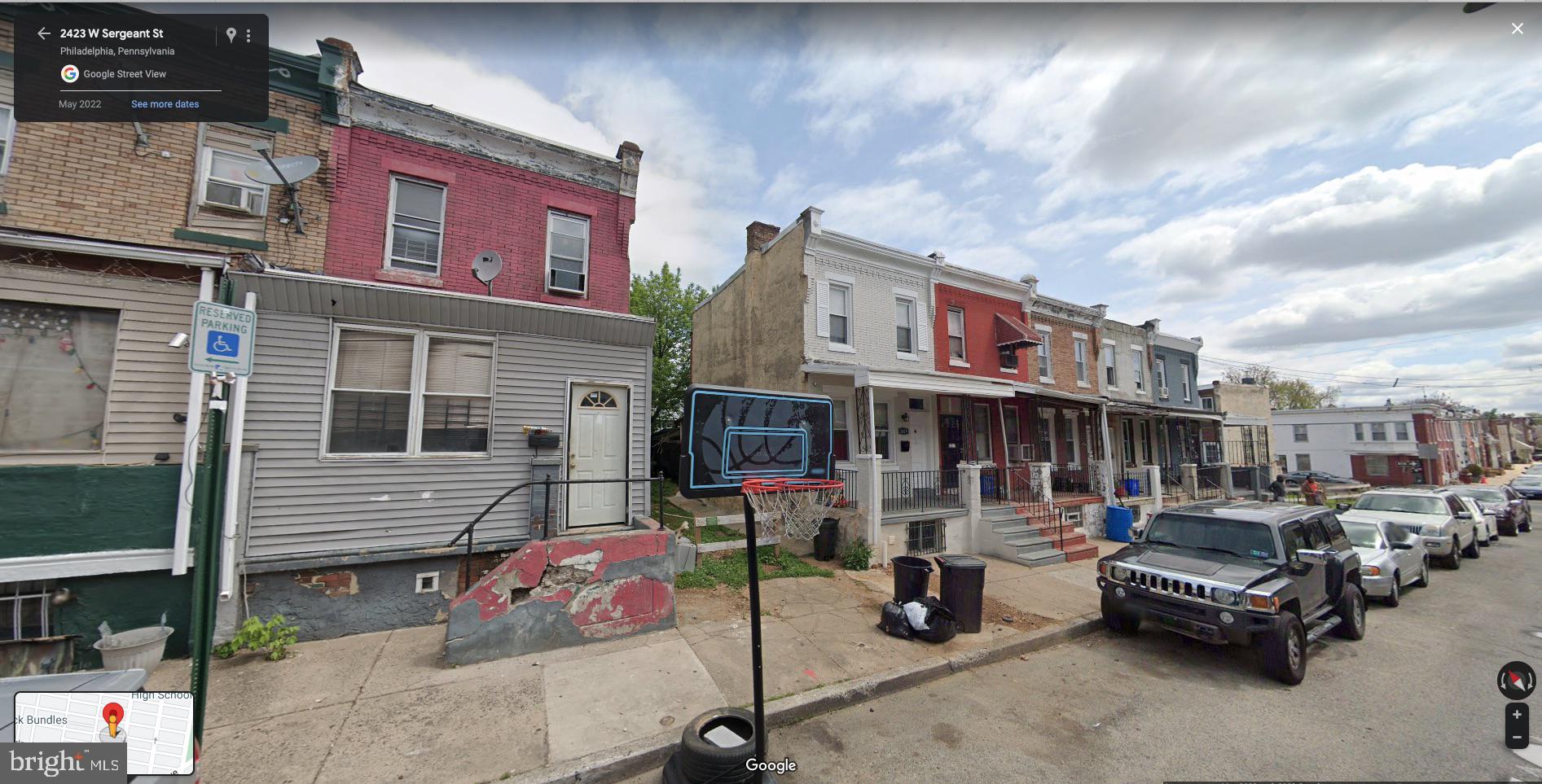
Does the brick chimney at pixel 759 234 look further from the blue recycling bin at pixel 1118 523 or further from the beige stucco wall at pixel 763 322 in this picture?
the blue recycling bin at pixel 1118 523

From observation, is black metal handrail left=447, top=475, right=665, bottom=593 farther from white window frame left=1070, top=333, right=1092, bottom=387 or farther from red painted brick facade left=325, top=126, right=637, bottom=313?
white window frame left=1070, top=333, right=1092, bottom=387

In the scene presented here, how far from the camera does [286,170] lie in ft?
21.1

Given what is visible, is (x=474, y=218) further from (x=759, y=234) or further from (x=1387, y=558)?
(x=1387, y=558)

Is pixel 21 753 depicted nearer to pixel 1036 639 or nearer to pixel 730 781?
pixel 730 781

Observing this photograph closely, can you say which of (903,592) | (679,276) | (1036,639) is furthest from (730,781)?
(679,276)

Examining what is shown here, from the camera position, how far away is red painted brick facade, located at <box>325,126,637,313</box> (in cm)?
717

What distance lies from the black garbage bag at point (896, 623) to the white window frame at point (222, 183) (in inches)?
386

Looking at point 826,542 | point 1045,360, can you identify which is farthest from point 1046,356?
point 826,542

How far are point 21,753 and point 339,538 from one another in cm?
434

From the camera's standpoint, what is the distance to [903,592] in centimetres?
707

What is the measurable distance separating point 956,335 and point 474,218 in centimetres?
1222

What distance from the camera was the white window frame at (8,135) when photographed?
5.79m

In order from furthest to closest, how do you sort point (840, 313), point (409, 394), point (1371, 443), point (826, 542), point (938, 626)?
point (1371, 443) → point (840, 313) → point (826, 542) → point (409, 394) → point (938, 626)

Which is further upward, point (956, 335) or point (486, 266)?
point (956, 335)
